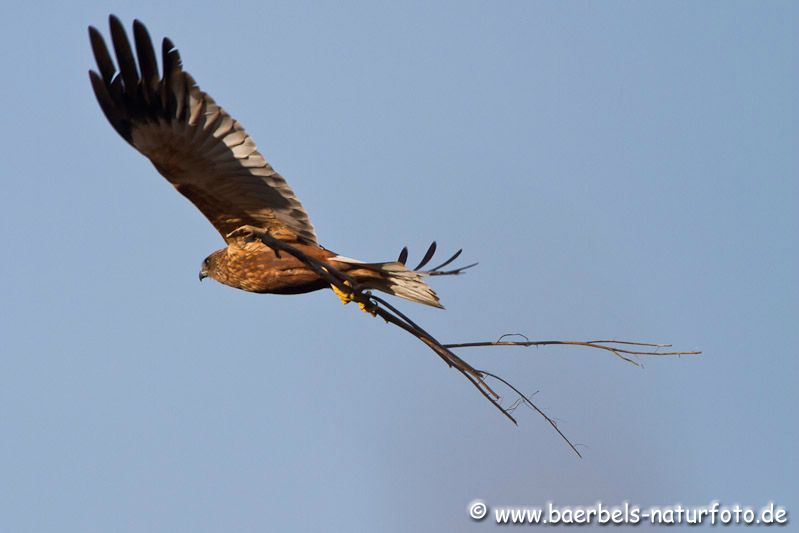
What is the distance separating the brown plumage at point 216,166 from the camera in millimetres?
5652

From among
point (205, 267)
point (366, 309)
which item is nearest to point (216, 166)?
point (205, 267)

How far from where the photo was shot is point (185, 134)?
585 centimetres

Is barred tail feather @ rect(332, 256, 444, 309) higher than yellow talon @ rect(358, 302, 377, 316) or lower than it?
higher

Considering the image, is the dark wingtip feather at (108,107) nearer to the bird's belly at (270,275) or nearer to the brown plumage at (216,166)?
the brown plumage at (216,166)

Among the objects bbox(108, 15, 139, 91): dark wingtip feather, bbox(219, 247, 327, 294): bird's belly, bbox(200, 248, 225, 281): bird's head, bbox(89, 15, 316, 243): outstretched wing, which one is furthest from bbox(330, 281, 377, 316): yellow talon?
bbox(108, 15, 139, 91): dark wingtip feather

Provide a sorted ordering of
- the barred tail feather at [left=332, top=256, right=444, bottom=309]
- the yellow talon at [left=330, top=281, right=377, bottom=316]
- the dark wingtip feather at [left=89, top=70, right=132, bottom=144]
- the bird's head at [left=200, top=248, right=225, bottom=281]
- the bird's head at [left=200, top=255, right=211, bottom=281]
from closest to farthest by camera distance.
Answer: the barred tail feather at [left=332, top=256, right=444, bottom=309] → the yellow talon at [left=330, top=281, right=377, bottom=316] → the dark wingtip feather at [left=89, top=70, right=132, bottom=144] → the bird's head at [left=200, top=248, right=225, bottom=281] → the bird's head at [left=200, top=255, right=211, bottom=281]

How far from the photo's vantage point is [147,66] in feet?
18.8

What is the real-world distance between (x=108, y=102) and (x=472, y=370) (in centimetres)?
304

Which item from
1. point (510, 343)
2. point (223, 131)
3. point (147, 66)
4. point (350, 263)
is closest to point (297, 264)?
point (350, 263)

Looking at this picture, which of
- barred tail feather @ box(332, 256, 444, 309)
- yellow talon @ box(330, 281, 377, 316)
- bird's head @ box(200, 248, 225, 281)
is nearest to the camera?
barred tail feather @ box(332, 256, 444, 309)

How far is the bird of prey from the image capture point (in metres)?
Answer: 5.63

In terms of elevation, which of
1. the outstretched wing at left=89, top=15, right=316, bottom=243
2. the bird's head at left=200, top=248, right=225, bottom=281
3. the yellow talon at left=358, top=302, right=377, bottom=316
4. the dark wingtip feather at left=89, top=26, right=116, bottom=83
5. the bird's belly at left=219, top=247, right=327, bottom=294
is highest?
the dark wingtip feather at left=89, top=26, right=116, bottom=83

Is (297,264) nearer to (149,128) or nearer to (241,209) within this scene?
(241,209)

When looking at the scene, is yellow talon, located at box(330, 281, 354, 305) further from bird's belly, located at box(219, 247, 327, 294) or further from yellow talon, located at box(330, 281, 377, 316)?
bird's belly, located at box(219, 247, 327, 294)
